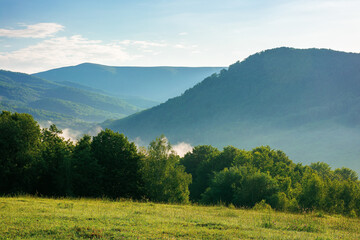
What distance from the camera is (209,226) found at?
56.7 ft

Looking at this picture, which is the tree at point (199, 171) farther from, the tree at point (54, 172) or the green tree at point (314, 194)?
the tree at point (54, 172)

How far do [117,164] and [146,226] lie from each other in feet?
82.7

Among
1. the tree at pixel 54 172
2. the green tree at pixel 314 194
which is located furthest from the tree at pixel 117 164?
the green tree at pixel 314 194

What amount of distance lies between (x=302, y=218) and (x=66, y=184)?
26450mm

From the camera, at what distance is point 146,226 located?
16.4m

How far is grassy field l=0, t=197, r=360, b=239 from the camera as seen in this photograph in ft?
47.4

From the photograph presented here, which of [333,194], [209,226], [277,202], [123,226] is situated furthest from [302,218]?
[333,194]

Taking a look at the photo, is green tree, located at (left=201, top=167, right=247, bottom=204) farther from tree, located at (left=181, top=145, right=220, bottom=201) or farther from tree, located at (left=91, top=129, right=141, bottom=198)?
tree, located at (left=91, top=129, right=141, bottom=198)

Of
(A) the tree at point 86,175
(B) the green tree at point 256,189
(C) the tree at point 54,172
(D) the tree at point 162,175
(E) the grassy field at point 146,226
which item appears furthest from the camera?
(B) the green tree at point 256,189

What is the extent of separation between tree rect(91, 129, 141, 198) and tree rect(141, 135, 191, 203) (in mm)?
1278

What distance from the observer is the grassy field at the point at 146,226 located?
1445cm

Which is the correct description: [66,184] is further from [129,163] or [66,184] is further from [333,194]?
[333,194]

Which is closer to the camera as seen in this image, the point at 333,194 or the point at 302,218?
the point at 302,218

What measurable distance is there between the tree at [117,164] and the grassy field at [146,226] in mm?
17563
